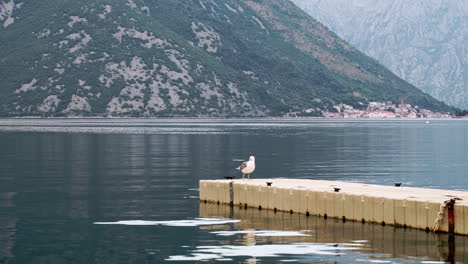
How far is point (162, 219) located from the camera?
50.0m

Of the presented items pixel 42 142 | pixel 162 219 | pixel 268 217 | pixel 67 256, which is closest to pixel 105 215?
pixel 162 219

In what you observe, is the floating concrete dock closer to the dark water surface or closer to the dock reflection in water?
the dock reflection in water

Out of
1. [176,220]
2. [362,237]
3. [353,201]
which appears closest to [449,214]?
[362,237]

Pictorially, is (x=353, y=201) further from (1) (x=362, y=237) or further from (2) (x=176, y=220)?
(2) (x=176, y=220)

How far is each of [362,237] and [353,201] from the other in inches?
218

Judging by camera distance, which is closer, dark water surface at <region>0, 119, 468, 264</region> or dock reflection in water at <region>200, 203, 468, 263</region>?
dock reflection in water at <region>200, 203, 468, 263</region>

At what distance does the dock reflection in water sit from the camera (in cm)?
3838

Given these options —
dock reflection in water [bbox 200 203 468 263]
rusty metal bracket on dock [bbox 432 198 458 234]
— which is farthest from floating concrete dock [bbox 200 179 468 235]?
dock reflection in water [bbox 200 203 468 263]

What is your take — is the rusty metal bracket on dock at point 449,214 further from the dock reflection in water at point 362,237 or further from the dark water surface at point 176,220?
the dark water surface at point 176,220

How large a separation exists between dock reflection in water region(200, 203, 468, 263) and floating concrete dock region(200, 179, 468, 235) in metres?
0.52

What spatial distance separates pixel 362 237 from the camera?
42.8 metres

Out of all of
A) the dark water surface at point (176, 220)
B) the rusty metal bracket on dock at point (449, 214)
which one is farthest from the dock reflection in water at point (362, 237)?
the rusty metal bracket on dock at point (449, 214)

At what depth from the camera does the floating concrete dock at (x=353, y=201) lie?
140 ft

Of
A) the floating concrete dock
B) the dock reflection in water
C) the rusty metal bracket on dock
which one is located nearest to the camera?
the dock reflection in water
